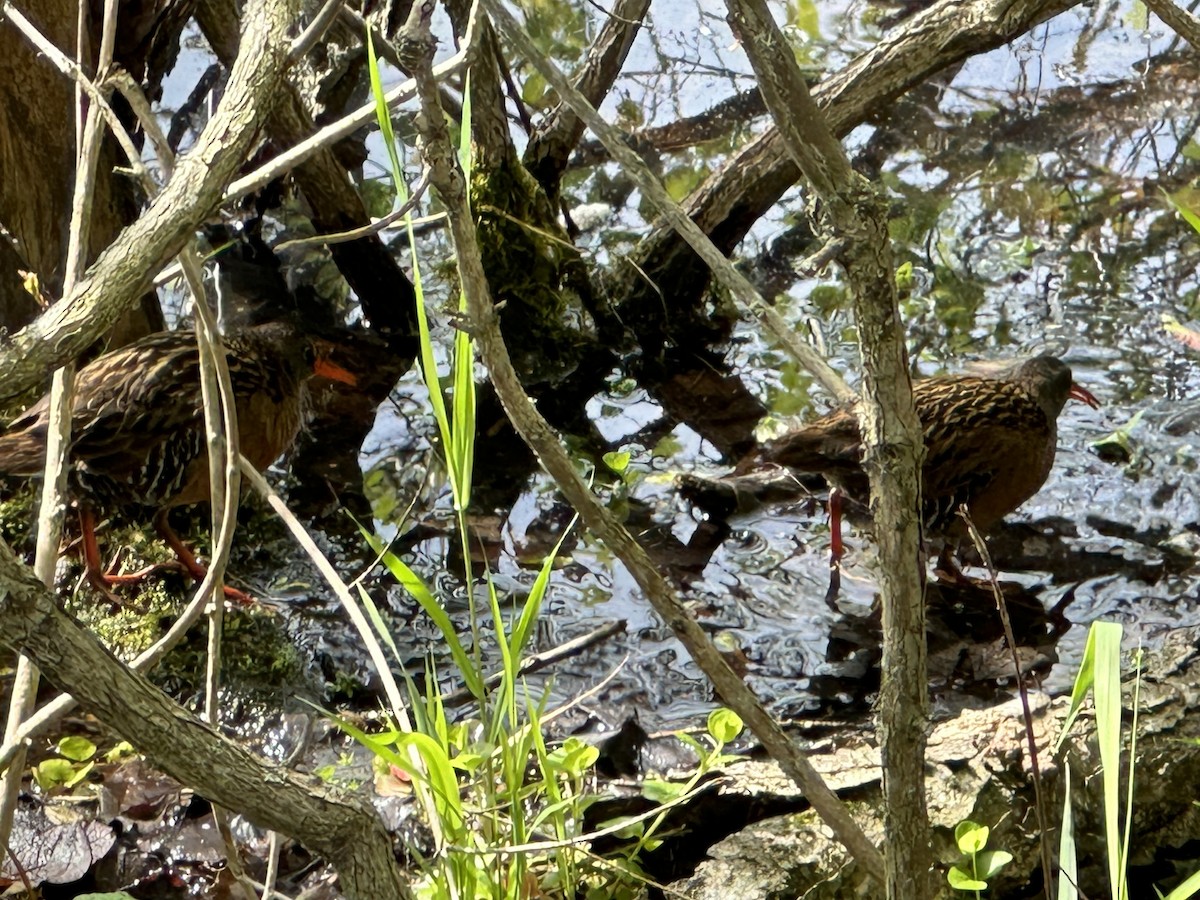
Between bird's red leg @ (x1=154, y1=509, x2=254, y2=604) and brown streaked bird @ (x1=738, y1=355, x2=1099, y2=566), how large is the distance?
1912 mm

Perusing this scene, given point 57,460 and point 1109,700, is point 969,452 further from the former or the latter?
point 57,460

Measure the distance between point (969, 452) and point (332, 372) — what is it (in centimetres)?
260

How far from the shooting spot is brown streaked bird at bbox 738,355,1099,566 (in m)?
4.53

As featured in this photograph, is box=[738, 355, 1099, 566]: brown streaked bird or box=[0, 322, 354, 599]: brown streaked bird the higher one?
box=[738, 355, 1099, 566]: brown streaked bird

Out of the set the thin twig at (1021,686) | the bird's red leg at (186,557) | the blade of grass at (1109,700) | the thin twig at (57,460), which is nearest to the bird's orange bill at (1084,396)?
the thin twig at (1021,686)

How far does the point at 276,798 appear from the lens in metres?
1.70

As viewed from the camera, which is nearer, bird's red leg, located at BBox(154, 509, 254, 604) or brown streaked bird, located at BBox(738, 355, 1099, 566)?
bird's red leg, located at BBox(154, 509, 254, 604)

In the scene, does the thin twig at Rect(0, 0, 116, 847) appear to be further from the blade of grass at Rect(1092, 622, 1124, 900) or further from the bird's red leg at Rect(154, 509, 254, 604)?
the bird's red leg at Rect(154, 509, 254, 604)

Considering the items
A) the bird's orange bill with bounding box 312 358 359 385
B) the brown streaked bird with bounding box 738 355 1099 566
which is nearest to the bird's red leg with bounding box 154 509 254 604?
the bird's orange bill with bounding box 312 358 359 385

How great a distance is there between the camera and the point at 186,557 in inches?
172

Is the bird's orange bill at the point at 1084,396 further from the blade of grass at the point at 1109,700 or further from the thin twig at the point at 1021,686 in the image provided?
the blade of grass at the point at 1109,700

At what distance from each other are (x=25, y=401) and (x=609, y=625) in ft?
7.64

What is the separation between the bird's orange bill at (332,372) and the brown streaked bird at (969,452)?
187cm

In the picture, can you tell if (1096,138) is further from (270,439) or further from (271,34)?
(271,34)
